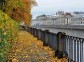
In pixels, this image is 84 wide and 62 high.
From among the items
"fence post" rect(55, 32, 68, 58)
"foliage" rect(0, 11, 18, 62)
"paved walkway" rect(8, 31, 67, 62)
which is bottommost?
"paved walkway" rect(8, 31, 67, 62)

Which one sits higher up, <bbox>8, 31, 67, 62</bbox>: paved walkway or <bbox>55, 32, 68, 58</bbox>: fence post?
<bbox>55, 32, 68, 58</bbox>: fence post

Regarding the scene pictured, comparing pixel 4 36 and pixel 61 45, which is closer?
pixel 4 36

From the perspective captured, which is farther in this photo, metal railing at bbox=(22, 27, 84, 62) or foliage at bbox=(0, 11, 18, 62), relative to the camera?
metal railing at bbox=(22, 27, 84, 62)

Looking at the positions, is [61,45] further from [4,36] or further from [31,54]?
[4,36]

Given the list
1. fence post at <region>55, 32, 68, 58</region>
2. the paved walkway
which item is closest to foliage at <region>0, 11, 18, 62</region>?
the paved walkway

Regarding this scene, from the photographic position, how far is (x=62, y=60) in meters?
16.5

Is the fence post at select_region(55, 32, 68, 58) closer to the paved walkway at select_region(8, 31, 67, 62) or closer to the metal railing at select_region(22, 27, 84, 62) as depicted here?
the metal railing at select_region(22, 27, 84, 62)

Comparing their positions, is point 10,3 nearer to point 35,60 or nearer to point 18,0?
point 18,0

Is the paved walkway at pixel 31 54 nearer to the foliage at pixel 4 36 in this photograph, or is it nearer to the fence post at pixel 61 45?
the fence post at pixel 61 45

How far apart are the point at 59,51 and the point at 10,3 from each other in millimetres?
16717

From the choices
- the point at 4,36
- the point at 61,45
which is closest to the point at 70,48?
the point at 61,45

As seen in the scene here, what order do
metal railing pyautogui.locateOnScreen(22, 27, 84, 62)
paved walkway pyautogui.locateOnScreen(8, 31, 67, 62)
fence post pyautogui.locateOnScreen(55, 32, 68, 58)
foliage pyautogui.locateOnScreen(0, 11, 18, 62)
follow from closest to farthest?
1. foliage pyautogui.locateOnScreen(0, 11, 18, 62)
2. metal railing pyautogui.locateOnScreen(22, 27, 84, 62)
3. paved walkway pyautogui.locateOnScreen(8, 31, 67, 62)
4. fence post pyautogui.locateOnScreen(55, 32, 68, 58)

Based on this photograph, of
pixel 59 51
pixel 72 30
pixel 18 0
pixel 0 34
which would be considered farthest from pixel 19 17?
pixel 0 34

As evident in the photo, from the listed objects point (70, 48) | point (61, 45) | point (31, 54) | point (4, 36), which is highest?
point (4, 36)
